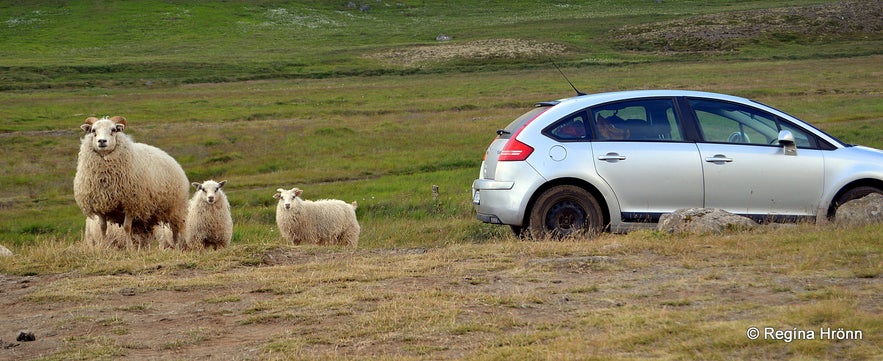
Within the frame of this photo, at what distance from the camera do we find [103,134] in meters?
13.1

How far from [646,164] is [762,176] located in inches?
51.4

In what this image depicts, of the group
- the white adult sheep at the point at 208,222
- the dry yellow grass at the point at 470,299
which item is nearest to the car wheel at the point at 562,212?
the dry yellow grass at the point at 470,299

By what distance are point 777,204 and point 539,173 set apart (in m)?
2.69

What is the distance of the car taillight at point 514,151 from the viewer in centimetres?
1121

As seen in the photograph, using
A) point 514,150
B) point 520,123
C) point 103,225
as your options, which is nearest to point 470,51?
point 103,225

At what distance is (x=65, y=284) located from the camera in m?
9.09

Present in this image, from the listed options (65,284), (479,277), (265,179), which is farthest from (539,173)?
(265,179)

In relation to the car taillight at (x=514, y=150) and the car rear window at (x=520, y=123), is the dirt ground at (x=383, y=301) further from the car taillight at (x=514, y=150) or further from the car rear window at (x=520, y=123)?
the car rear window at (x=520, y=123)

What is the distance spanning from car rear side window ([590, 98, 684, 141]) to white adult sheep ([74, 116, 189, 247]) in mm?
6123

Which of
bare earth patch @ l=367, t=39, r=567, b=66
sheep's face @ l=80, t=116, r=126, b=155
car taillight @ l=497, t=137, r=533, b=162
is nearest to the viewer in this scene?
car taillight @ l=497, t=137, r=533, b=162

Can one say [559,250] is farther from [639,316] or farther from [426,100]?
[426,100]

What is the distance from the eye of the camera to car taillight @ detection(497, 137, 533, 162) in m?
11.2

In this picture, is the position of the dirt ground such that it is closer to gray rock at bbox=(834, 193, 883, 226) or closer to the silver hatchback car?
the silver hatchback car

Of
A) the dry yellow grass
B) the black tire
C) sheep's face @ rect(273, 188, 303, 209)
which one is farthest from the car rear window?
sheep's face @ rect(273, 188, 303, 209)
